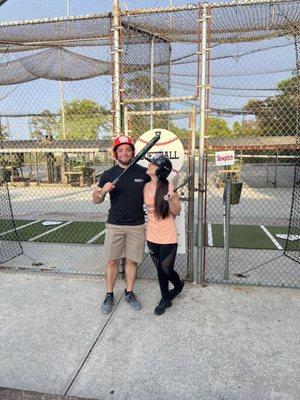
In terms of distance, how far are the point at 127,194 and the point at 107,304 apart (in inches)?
46.0

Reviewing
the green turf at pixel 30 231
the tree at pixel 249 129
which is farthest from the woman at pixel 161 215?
the tree at pixel 249 129

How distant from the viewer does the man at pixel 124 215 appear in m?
3.62

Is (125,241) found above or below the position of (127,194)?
below

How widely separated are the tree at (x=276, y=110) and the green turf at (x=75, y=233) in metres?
4.52

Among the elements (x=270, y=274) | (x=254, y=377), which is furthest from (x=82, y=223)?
(x=254, y=377)

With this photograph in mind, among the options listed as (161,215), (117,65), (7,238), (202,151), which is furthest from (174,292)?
(7,238)

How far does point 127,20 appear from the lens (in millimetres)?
4230

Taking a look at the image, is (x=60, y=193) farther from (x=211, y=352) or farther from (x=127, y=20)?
(x=211, y=352)

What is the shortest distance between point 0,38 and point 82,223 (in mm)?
4081

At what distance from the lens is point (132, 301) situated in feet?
12.5

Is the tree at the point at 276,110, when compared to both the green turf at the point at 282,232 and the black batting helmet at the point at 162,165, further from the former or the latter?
the black batting helmet at the point at 162,165

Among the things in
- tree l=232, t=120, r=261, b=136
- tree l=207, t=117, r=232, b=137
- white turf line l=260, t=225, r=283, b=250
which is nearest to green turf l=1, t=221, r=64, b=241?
white turf line l=260, t=225, r=283, b=250

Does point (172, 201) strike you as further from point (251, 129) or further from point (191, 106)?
point (251, 129)

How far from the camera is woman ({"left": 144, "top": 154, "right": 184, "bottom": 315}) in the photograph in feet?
11.3
